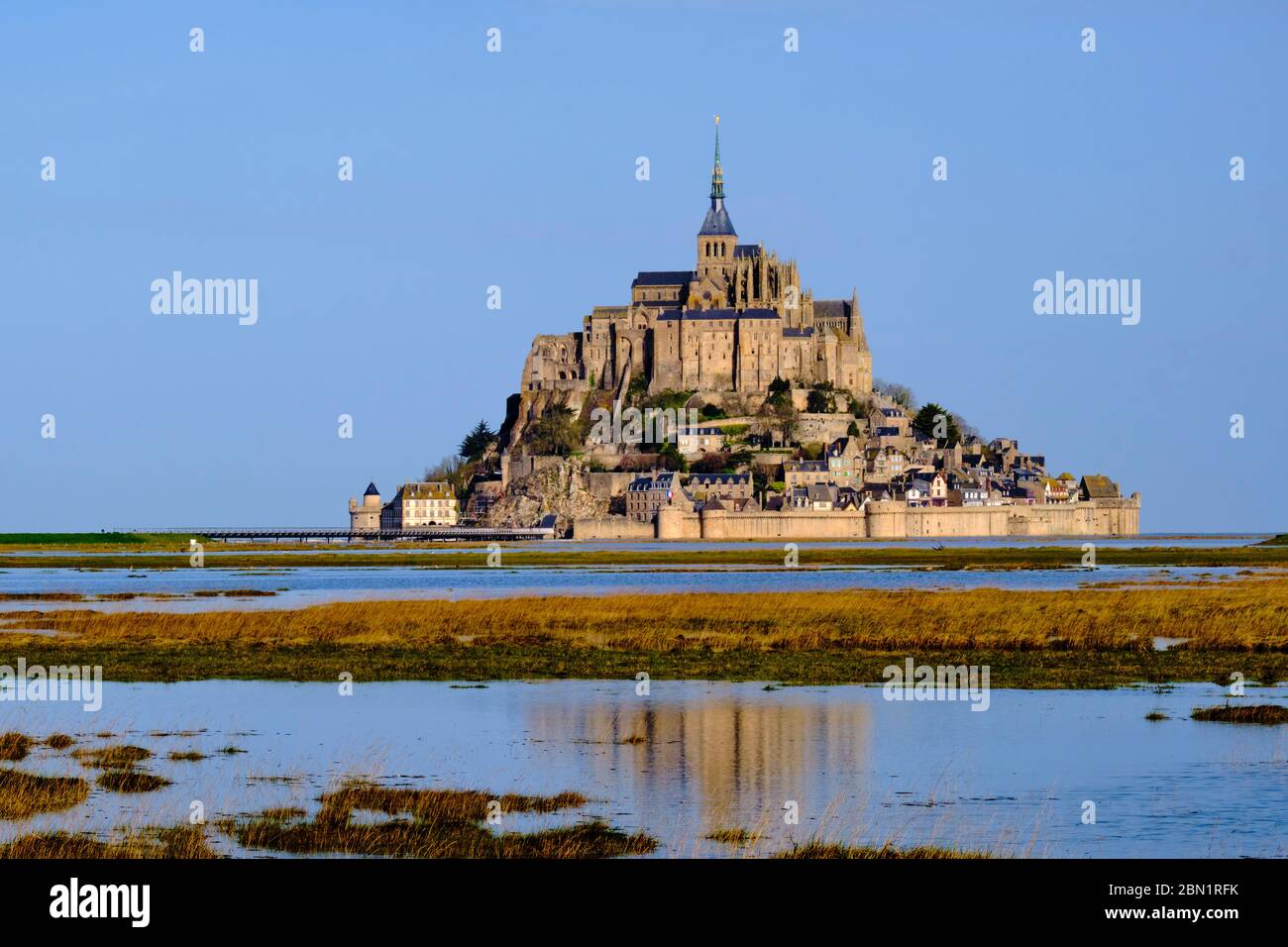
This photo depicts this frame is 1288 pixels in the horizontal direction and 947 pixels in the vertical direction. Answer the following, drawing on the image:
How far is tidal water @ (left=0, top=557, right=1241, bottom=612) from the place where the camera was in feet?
194

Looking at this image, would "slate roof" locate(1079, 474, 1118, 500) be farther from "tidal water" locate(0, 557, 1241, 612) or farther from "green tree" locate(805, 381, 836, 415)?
"tidal water" locate(0, 557, 1241, 612)

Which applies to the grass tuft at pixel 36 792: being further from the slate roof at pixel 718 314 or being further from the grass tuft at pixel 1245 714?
the slate roof at pixel 718 314

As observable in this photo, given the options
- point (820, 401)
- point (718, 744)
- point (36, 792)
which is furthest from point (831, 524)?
point (36, 792)

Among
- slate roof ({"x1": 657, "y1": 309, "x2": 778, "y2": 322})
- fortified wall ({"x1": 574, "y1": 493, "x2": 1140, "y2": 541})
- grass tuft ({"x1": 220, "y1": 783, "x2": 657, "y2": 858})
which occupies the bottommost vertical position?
grass tuft ({"x1": 220, "y1": 783, "x2": 657, "y2": 858})

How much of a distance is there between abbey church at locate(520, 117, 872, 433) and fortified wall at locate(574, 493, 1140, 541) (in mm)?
13426

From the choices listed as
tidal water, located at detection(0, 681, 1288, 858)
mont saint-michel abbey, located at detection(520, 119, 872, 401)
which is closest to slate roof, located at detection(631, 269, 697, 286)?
mont saint-michel abbey, located at detection(520, 119, 872, 401)

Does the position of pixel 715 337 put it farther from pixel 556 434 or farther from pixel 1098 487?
pixel 1098 487

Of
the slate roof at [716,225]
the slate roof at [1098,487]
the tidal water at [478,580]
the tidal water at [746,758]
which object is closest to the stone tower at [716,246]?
the slate roof at [716,225]

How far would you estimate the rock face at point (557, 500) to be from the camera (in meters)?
162

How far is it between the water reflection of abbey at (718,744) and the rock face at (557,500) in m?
131

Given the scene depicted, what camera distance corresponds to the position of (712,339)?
164 m
